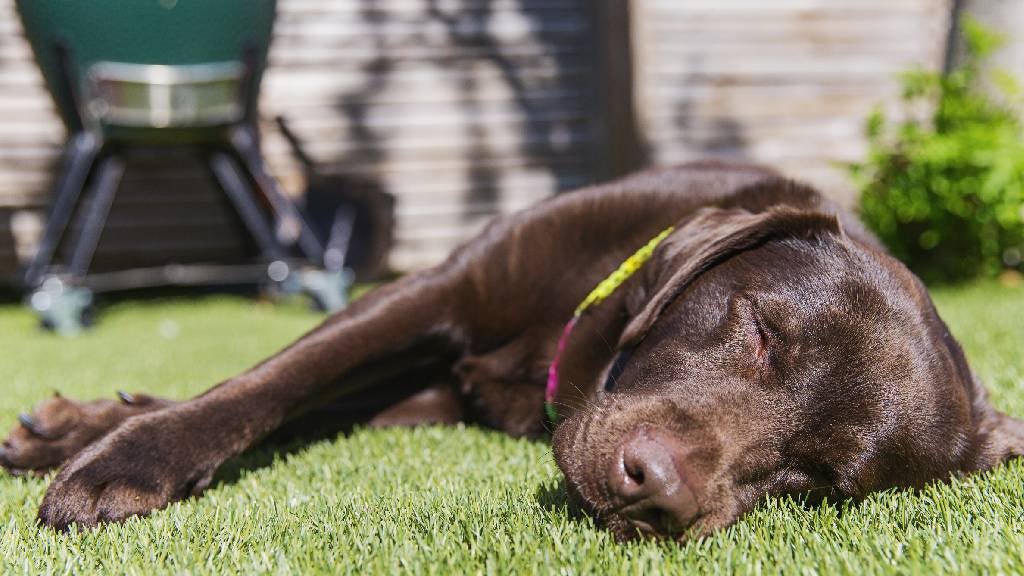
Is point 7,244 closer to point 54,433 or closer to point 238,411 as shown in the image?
point 54,433

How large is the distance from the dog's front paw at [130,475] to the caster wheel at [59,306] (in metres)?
2.77

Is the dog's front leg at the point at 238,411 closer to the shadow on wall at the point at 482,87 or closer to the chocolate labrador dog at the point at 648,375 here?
the chocolate labrador dog at the point at 648,375

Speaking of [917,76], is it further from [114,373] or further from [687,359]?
[114,373]

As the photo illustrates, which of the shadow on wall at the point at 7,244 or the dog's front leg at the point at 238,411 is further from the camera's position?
the shadow on wall at the point at 7,244

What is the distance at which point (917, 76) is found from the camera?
18.0 feet

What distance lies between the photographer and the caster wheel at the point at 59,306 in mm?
4320

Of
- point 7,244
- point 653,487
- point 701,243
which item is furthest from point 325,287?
point 653,487

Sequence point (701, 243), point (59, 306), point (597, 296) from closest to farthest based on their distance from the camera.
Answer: point (701, 243), point (597, 296), point (59, 306)

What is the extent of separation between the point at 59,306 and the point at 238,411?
278 centimetres

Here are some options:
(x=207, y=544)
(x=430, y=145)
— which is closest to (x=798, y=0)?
(x=430, y=145)

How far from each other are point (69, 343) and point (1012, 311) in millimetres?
4565

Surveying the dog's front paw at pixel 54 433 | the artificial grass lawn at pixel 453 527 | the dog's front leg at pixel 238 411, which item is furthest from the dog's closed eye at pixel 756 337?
the dog's front paw at pixel 54 433

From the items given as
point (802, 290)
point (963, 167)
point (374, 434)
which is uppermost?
point (802, 290)

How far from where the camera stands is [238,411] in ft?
6.72
